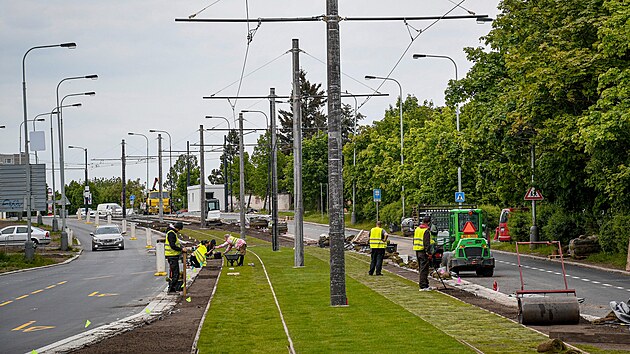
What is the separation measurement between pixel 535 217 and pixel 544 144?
8647 millimetres

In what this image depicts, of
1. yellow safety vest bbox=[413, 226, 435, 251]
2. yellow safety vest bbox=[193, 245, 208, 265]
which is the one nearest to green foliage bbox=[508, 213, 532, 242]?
yellow safety vest bbox=[193, 245, 208, 265]

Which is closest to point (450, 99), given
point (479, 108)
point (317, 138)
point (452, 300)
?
point (479, 108)

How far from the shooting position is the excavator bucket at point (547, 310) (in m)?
17.8

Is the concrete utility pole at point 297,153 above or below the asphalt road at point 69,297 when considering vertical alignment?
above

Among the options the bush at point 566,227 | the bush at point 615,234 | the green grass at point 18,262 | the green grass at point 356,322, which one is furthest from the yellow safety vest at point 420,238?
the green grass at point 18,262

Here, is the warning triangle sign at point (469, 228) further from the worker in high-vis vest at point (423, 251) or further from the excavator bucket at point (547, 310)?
the excavator bucket at point (547, 310)

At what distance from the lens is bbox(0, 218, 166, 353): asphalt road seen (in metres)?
19.5

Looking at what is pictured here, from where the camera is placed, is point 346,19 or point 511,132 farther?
point 511,132

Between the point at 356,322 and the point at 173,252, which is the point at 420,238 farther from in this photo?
the point at 356,322

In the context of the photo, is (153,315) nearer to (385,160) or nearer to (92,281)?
(92,281)

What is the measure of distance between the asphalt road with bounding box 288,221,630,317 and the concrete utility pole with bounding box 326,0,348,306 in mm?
5515

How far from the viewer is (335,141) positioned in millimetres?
21469

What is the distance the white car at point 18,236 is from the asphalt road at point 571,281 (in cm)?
3485

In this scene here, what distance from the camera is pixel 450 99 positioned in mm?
49656
